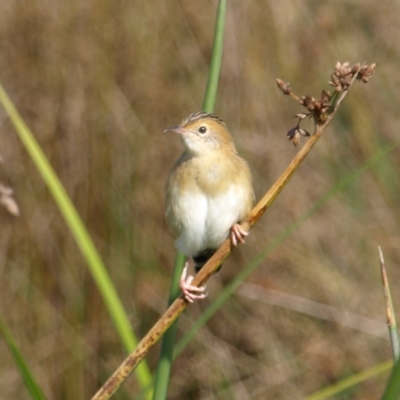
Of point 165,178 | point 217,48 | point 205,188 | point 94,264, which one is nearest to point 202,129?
point 205,188

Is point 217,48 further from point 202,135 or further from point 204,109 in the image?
point 202,135

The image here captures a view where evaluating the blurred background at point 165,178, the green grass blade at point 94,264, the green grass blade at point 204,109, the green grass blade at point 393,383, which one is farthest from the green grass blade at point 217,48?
the blurred background at point 165,178

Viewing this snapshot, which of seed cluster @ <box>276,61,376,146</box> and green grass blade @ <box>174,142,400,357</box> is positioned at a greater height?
seed cluster @ <box>276,61,376,146</box>

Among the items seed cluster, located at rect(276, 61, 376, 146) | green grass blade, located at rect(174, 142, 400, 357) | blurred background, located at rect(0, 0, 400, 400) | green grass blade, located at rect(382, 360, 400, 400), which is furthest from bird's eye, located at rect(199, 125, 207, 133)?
blurred background, located at rect(0, 0, 400, 400)

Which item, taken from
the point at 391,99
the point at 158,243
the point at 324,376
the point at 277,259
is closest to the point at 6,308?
the point at 158,243

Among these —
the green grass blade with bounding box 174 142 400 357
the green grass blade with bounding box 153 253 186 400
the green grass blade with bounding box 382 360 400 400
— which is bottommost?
the green grass blade with bounding box 382 360 400 400

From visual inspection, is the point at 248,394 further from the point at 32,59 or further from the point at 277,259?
the point at 32,59

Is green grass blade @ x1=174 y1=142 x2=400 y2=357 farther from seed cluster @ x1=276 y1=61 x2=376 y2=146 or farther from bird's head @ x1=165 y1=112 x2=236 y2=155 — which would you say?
bird's head @ x1=165 y1=112 x2=236 y2=155

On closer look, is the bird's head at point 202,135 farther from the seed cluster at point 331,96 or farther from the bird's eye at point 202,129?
the seed cluster at point 331,96
